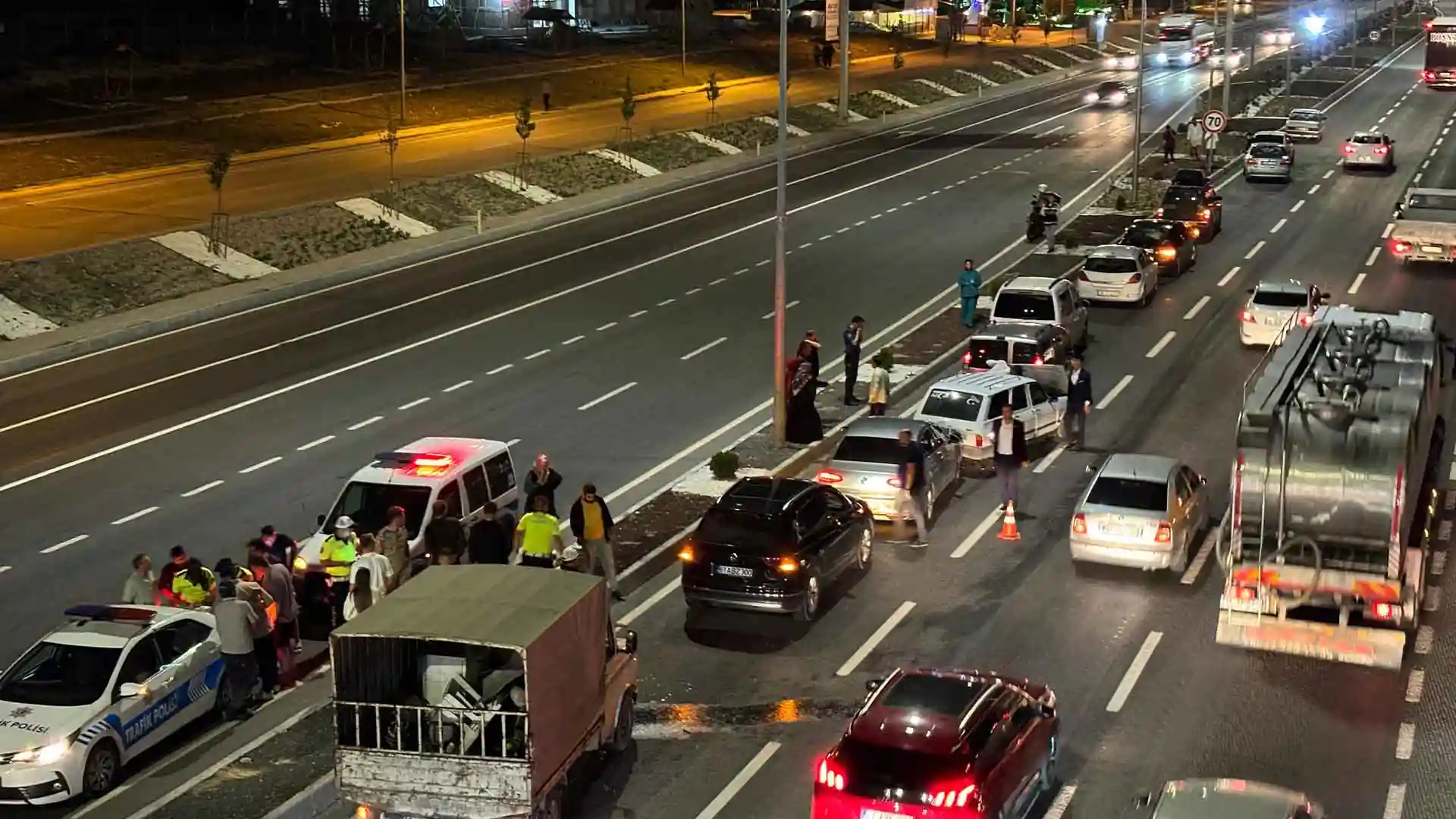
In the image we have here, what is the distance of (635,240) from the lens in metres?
51.2

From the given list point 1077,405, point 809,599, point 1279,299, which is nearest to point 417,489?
point 809,599

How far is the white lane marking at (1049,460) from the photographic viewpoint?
93.9ft

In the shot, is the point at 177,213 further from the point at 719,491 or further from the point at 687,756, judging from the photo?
the point at 687,756

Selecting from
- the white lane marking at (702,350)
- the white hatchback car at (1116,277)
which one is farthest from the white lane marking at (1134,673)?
the white hatchback car at (1116,277)

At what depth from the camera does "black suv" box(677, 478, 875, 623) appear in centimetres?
2047

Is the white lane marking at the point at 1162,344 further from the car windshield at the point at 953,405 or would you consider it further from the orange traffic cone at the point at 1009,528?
the orange traffic cone at the point at 1009,528

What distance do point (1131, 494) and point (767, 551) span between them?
5.53 meters

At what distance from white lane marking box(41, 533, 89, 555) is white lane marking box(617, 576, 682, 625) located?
837 cm

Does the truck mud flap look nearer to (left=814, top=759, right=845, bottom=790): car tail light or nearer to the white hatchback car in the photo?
(left=814, top=759, right=845, bottom=790): car tail light

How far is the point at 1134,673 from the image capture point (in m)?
19.3

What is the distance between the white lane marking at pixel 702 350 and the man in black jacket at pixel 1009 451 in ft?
38.5

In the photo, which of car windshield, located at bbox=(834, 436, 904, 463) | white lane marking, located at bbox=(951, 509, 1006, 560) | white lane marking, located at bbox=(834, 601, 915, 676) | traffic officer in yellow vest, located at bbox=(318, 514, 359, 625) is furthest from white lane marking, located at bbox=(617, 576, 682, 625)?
white lane marking, located at bbox=(951, 509, 1006, 560)

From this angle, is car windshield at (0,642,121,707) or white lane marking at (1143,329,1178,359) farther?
white lane marking at (1143,329,1178,359)

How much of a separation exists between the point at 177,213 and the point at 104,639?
34617 millimetres
